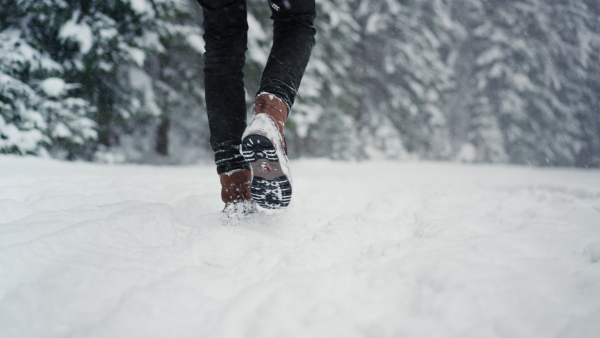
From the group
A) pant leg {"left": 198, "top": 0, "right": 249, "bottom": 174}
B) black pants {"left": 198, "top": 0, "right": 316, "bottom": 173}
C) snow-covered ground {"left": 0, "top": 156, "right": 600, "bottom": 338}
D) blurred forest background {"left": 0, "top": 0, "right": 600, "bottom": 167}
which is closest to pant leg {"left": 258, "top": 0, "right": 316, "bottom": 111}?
black pants {"left": 198, "top": 0, "right": 316, "bottom": 173}

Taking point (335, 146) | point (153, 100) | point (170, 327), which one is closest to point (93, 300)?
point (170, 327)

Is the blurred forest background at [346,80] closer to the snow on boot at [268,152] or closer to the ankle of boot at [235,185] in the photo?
the ankle of boot at [235,185]

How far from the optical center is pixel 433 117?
10.3 m

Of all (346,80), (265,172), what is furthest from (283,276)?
(346,80)

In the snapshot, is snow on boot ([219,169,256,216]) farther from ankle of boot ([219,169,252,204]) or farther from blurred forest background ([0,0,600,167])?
blurred forest background ([0,0,600,167])

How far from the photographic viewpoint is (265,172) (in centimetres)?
110

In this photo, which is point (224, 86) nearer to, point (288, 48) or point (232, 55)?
point (232, 55)

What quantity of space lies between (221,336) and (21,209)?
974mm

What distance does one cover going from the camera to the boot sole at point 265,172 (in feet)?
3.50

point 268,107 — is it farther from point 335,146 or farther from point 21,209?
point 335,146

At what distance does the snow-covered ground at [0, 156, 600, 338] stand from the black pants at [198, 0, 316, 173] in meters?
0.27

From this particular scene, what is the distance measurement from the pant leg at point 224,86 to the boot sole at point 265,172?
0.19 m

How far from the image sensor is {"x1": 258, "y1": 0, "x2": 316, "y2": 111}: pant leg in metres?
1.20

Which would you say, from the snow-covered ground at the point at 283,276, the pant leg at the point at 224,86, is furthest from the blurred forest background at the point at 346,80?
the snow-covered ground at the point at 283,276
